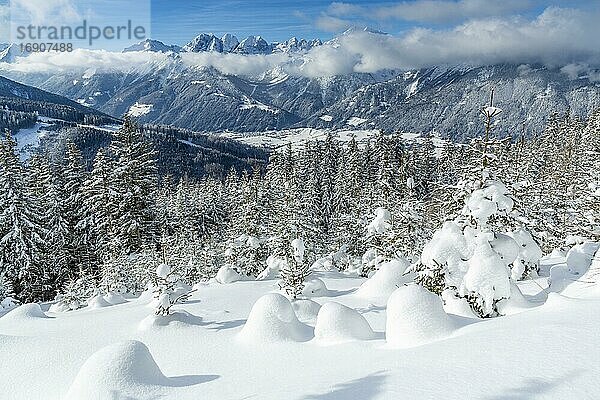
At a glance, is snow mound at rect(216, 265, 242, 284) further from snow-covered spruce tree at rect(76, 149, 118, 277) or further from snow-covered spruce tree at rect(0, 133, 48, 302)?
snow-covered spruce tree at rect(0, 133, 48, 302)

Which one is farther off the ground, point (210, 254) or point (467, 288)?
point (467, 288)

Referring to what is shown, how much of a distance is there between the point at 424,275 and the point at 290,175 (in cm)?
3732

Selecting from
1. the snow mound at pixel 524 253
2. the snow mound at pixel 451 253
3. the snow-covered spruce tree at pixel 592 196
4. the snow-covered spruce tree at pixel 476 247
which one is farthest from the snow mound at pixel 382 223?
the snow mound at pixel 451 253

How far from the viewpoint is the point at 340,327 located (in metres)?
9.10

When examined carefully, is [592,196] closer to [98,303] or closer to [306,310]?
[306,310]

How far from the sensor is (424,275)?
12.2 meters

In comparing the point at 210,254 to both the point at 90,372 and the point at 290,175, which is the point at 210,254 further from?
the point at 90,372

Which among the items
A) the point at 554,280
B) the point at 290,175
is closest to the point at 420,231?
the point at 554,280

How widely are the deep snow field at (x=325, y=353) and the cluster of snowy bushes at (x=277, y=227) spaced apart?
6.73 ft

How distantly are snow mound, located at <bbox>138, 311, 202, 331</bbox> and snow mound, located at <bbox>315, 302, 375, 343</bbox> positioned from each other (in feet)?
15.4

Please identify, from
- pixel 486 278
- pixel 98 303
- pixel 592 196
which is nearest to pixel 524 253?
pixel 486 278

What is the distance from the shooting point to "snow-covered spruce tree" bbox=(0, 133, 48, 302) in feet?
96.1

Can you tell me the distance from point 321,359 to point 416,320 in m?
2.02

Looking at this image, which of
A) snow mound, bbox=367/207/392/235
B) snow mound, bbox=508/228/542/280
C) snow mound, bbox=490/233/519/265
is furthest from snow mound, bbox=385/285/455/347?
snow mound, bbox=367/207/392/235
